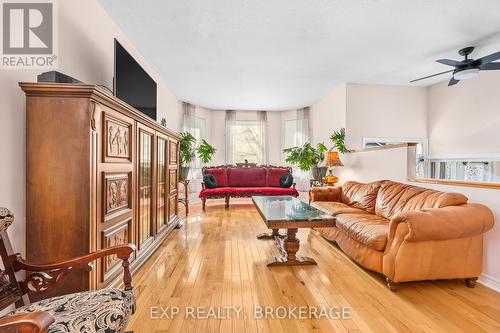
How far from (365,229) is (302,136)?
5.19 meters

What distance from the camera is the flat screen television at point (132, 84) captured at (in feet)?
8.08

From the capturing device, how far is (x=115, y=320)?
1056mm

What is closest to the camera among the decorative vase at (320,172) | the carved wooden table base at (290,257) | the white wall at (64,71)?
the white wall at (64,71)

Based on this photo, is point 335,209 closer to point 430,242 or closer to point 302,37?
point 430,242

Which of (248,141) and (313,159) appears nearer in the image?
(313,159)

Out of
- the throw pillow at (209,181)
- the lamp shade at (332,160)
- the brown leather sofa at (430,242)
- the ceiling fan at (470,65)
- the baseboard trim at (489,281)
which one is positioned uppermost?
the ceiling fan at (470,65)

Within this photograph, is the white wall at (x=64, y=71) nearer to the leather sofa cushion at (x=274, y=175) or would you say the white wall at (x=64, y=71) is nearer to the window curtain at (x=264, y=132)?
the leather sofa cushion at (x=274, y=175)

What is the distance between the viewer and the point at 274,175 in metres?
6.55

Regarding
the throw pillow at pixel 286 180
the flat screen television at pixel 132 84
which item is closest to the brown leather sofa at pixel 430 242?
the flat screen television at pixel 132 84

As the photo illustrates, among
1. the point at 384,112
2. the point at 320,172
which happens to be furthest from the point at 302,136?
the point at 384,112

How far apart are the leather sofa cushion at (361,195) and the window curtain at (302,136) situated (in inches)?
125

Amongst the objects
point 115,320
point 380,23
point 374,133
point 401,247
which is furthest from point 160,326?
point 374,133

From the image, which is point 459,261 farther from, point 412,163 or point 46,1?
point 46,1

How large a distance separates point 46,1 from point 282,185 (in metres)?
5.18
